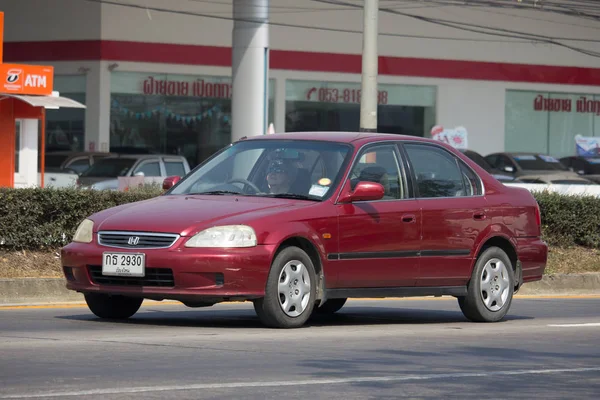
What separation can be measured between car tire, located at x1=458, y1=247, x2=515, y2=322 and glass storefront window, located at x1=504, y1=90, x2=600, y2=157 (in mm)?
37713

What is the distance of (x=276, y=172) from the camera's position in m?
11.3

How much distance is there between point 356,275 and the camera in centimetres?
1113

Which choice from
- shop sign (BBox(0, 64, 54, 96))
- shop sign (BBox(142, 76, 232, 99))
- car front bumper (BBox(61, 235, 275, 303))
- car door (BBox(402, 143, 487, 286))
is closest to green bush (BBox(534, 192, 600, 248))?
car door (BBox(402, 143, 487, 286))

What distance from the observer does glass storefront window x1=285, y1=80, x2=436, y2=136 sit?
45.1m

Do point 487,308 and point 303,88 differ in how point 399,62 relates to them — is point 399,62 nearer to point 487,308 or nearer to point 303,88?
point 303,88

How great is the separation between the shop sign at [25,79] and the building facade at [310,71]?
1486cm

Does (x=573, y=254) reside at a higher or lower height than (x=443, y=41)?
lower

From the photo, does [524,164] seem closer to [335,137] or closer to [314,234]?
[335,137]

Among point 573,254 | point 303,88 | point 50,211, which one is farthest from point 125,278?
point 303,88

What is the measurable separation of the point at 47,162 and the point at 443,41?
725 inches

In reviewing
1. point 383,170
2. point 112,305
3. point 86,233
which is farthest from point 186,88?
point 86,233

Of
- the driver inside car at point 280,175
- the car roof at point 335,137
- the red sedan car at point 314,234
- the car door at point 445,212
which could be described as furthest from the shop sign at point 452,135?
the driver inside car at point 280,175

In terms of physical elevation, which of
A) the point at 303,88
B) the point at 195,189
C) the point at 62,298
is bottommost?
the point at 62,298

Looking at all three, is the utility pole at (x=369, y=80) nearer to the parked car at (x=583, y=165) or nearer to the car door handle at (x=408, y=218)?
the car door handle at (x=408, y=218)
